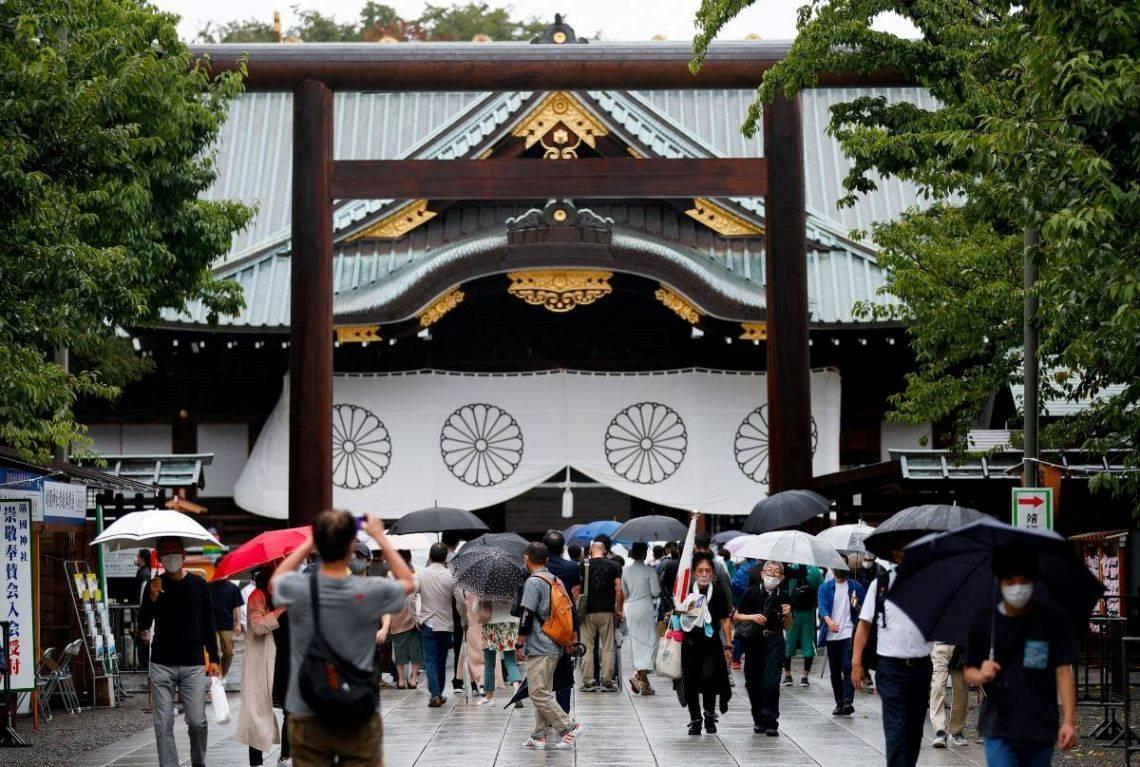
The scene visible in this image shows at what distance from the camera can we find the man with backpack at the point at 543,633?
1246 cm

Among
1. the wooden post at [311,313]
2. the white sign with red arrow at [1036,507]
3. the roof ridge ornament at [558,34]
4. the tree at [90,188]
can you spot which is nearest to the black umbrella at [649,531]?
the wooden post at [311,313]

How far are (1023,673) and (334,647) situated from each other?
2962mm

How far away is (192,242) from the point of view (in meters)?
17.3

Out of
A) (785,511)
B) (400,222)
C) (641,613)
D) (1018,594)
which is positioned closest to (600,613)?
(641,613)

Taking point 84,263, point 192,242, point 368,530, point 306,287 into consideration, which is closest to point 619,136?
point 306,287

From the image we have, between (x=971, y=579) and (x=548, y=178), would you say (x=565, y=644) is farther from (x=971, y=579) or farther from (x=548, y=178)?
(x=548, y=178)

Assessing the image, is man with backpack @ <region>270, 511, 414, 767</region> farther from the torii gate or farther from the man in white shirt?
the torii gate

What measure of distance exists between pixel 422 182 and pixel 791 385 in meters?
4.99

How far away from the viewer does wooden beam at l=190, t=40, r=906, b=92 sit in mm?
19172

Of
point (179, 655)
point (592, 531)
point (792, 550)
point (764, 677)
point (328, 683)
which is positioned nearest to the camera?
point (328, 683)

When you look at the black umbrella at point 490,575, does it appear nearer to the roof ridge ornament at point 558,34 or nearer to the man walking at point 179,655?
the man walking at point 179,655

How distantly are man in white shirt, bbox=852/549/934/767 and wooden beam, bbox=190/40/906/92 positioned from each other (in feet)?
35.5

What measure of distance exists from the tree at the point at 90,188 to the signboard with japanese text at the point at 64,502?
435 mm

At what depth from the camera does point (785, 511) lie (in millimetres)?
17516
